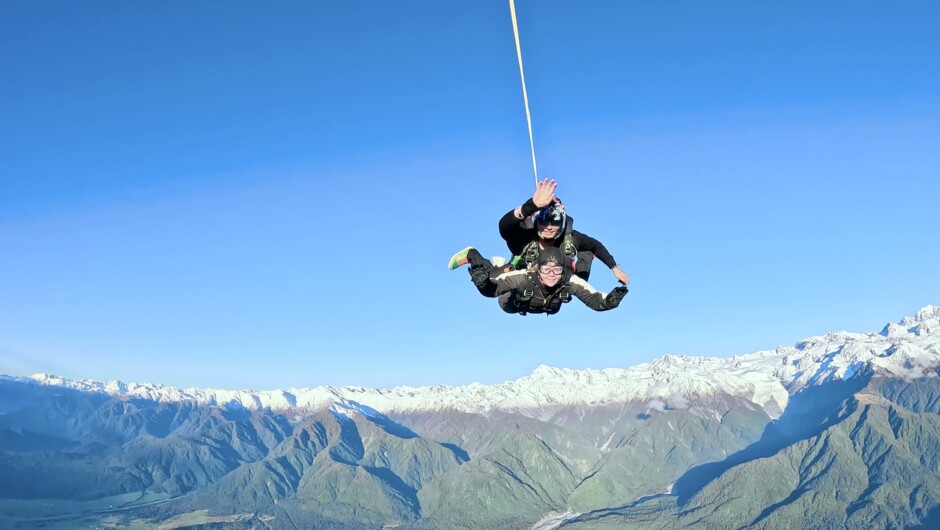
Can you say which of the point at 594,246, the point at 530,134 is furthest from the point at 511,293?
the point at 530,134

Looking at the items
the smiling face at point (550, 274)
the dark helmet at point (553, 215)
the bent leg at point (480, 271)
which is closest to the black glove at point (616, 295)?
the smiling face at point (550, 274)

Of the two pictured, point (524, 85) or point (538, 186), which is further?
point (538, 186)

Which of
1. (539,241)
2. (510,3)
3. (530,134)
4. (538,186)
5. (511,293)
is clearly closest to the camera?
(510,3)

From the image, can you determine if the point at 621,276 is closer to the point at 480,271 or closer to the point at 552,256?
the point at 552,256

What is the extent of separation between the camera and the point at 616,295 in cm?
2214

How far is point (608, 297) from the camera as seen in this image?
22469mm

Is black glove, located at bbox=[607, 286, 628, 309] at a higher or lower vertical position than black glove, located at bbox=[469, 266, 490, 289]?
lower

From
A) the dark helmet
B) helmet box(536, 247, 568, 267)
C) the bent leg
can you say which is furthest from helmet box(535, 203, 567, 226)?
the bent leg

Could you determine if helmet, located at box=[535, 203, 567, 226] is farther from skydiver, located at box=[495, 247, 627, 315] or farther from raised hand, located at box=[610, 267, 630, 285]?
raised hand, located at box=[610, 267, 630, 285]

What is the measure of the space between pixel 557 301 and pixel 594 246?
8.60 feet

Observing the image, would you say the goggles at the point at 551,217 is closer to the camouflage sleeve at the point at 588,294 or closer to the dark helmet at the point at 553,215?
the dark helmet at the point at 553,215

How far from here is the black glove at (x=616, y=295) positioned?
22.0m

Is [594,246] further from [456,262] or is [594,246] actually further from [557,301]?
[456,262]

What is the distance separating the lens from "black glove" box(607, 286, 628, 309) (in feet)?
72.3
